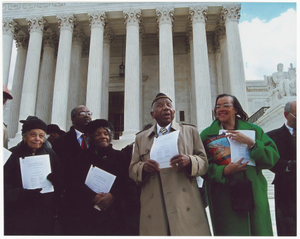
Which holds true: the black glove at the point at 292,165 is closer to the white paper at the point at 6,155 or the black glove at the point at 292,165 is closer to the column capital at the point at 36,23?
the white paper at the point at 6,155

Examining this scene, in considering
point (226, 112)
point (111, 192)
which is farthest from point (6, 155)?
point (226, 112)

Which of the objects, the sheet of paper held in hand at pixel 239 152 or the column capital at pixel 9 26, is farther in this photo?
the column capital at pixel 9 26

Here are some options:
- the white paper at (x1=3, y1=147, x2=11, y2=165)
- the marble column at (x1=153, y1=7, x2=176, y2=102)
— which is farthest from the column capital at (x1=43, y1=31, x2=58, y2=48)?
the white paper at (x1=3, y1=147, x2=11, y2=165)

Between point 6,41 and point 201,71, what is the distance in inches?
691

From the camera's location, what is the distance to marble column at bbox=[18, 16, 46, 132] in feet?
65.2

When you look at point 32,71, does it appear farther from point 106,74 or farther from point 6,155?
point 6,155

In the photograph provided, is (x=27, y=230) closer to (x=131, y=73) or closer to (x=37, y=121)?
(x=37, y=121)

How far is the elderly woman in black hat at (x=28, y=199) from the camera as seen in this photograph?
3.65 m

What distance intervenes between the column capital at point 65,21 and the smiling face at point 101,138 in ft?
65.1

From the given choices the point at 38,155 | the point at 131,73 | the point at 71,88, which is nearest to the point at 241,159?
the point at 38,155

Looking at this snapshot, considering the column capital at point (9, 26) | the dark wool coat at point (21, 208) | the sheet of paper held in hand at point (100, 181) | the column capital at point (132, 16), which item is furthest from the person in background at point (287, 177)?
the column capital at point (9, 26)

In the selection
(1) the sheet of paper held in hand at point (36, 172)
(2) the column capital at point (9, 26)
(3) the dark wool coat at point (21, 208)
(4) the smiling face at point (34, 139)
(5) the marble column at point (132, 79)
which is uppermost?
(2) the column capital at point (9, 26)

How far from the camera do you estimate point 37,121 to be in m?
4.24

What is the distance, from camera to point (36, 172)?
384 cm
